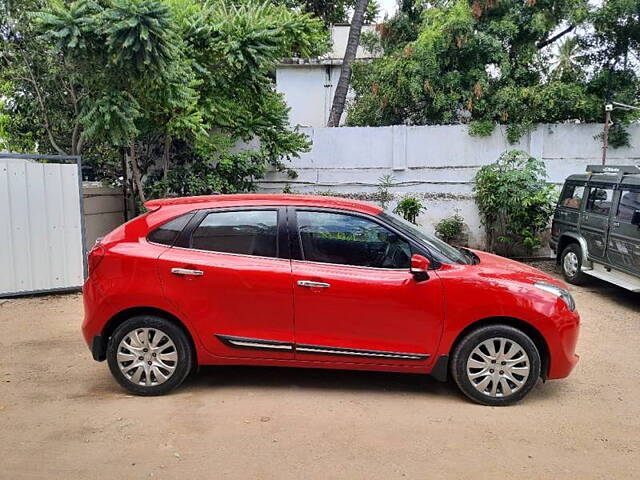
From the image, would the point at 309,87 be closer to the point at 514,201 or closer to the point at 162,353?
the point at 514,201

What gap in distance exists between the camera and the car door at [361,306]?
155 inches

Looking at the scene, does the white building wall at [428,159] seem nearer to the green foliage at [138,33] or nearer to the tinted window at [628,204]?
the tinted window at [628,204]

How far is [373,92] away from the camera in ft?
35.9

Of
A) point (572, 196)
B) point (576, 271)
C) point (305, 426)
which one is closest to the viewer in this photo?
point (305, 426)

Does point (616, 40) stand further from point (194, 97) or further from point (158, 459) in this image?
point (158, 459)

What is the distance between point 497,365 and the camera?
397cm

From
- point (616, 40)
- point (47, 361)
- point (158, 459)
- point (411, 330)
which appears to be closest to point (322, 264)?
point (411, 330)

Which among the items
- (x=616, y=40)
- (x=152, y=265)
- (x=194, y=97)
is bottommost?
(x=152, y=265)

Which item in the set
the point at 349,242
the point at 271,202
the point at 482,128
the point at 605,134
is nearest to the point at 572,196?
the point at 605,134

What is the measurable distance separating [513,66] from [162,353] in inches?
360

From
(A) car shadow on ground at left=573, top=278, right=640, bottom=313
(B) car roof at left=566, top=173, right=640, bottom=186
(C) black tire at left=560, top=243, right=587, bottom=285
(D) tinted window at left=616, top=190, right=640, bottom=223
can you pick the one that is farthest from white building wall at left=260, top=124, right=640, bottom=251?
(D) tinted window at left=616, top=190, right=640, bottom=223

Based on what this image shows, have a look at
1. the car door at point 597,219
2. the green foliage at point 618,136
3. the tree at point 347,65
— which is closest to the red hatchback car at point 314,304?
the car door at point 597,219

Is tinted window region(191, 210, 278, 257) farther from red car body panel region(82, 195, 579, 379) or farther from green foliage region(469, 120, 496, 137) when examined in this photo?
green foliage region(469, 120, 496, 137)

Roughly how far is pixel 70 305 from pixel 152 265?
350cm
